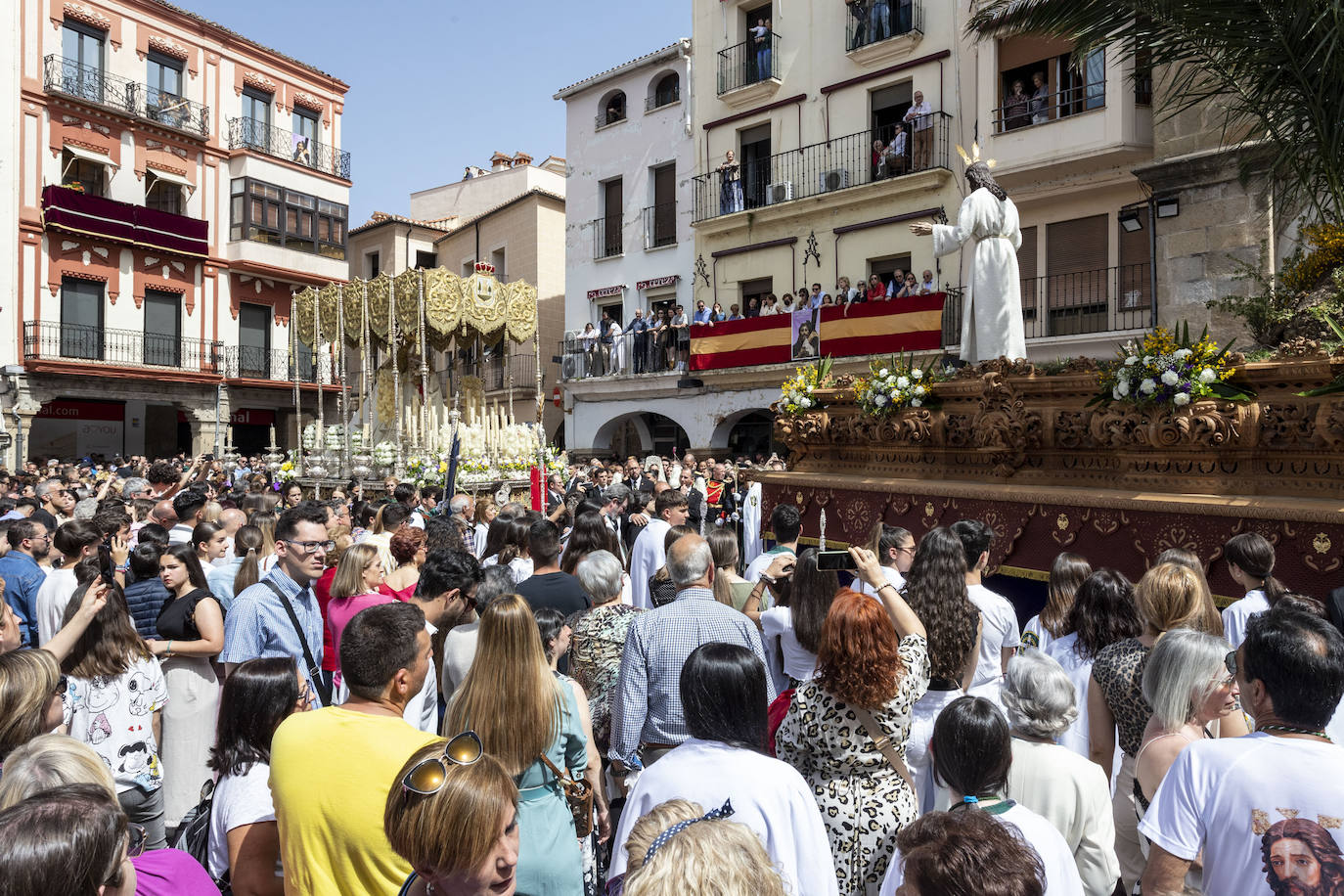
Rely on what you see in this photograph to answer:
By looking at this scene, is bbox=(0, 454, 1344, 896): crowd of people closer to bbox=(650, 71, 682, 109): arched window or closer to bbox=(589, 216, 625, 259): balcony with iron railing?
bbox=(589, 216, 625, 259): balcony with iron railing

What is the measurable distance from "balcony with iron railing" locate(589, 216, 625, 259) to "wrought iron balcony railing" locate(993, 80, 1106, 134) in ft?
34.8

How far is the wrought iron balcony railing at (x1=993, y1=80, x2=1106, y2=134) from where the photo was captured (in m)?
15.2

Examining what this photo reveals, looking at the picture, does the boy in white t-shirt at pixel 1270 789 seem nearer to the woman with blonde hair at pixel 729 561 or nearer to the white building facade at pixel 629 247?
the woman with blonde hair at pixel 729 561

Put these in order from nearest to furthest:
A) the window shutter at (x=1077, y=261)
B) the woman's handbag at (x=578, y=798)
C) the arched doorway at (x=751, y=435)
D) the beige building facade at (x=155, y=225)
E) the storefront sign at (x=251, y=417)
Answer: the woman's handbag at (x=578, y=798) < the window shutter at (x=1077, y=261) < the arched doorway at (x=751, y=435) < the beige building facade at (x=155, y=225) < the storefront sign at (x=251, y=417)

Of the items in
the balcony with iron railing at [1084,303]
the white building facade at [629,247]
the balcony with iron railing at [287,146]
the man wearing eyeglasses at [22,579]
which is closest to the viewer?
the man wearing eyeglasses at [22,579]

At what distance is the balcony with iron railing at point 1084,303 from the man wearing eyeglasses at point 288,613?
1363 cm

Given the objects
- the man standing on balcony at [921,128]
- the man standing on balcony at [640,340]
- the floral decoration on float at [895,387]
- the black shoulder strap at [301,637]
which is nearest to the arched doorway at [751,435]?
the man standing on balcony at [640,340]

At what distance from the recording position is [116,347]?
24875 millimetres

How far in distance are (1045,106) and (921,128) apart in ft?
8.81

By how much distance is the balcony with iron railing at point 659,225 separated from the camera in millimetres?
23156

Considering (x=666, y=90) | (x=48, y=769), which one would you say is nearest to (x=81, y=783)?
(x=48, y=769)

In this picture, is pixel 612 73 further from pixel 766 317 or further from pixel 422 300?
pixel 422 300

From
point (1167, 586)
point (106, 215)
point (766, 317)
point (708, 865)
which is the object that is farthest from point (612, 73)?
point (708, 865)

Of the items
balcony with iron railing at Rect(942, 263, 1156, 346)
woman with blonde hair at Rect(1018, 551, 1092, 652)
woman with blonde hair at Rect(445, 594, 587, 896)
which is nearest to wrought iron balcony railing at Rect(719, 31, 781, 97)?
balcony with iron railing at Rect(942, 263, 1156, 346)
